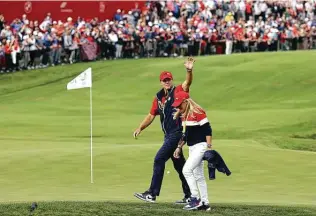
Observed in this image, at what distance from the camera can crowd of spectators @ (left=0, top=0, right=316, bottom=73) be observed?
5309 centimetres

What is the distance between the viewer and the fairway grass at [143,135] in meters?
18.7

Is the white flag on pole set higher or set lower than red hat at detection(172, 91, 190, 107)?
lower

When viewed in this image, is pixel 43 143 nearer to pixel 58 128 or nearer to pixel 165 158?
pixel 58 128

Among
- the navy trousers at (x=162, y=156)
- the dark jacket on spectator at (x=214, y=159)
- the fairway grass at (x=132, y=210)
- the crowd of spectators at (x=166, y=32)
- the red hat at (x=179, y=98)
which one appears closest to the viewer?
the fairway grass at (x=132, y=210)

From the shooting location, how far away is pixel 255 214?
15734mm

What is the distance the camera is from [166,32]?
187 ft

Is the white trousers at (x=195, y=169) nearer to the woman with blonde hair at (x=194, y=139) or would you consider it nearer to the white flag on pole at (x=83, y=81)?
the woman with blonde hair at (x=194, y=139)

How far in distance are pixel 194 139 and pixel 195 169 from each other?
20.1 inches

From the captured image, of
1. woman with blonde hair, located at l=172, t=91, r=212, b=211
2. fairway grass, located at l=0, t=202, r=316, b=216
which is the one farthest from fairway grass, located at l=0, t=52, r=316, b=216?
woman with blonde hair, located at l=172, t=91, r=212, b=211

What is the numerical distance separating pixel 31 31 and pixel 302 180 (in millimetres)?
33777

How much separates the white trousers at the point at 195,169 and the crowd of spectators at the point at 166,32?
3537 centimetres

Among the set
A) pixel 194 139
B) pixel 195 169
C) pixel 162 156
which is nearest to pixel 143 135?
pixel 162 156

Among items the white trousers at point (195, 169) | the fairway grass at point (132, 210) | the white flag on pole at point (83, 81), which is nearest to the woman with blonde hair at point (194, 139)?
the white trousers at point (195, 169)

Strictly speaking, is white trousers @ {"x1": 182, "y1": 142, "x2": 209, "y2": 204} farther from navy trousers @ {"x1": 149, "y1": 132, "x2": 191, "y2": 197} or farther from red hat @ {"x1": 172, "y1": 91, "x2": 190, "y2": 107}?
navy trousers @ {"x1": 149, "y1": 132, "x2": 191, "y2": 197}
